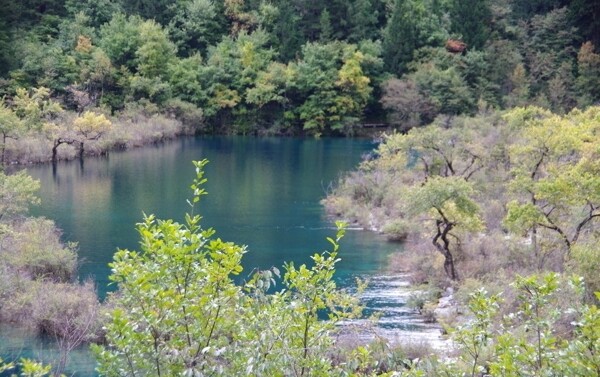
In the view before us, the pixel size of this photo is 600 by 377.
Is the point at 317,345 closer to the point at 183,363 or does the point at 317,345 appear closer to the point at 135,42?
the point at 183,363

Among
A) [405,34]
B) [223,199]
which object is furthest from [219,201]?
[405,34]

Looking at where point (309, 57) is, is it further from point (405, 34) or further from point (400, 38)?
point (405, 34)

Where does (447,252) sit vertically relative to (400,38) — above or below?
below

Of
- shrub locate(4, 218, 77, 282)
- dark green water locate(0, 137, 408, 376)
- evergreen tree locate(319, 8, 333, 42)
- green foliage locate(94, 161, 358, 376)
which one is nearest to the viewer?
green foliage locate(94, 161, 358, 376)

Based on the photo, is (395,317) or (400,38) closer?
(395,317)

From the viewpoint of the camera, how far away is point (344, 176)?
119 feet

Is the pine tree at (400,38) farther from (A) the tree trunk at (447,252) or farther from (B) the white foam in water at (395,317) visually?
(A) the tree trunk at (447,252)

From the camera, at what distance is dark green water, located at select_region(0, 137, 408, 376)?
75.3 feet

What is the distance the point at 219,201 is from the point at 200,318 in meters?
25.2

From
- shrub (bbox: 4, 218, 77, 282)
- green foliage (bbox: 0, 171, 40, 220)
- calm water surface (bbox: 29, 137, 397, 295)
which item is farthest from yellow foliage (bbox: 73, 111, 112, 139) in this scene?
shrub (bbox: 4, 218, 77, 282)

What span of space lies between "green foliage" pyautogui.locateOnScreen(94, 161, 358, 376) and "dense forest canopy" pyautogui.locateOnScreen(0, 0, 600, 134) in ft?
145

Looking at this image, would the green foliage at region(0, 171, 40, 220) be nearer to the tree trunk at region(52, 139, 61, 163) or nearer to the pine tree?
the tree trunk at region(52, 139, 61, 163)

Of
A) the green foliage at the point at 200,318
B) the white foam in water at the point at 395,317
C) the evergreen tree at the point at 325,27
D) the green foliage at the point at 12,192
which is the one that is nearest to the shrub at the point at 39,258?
the green foliage at the point at 12,192

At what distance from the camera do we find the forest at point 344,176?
5.94m
